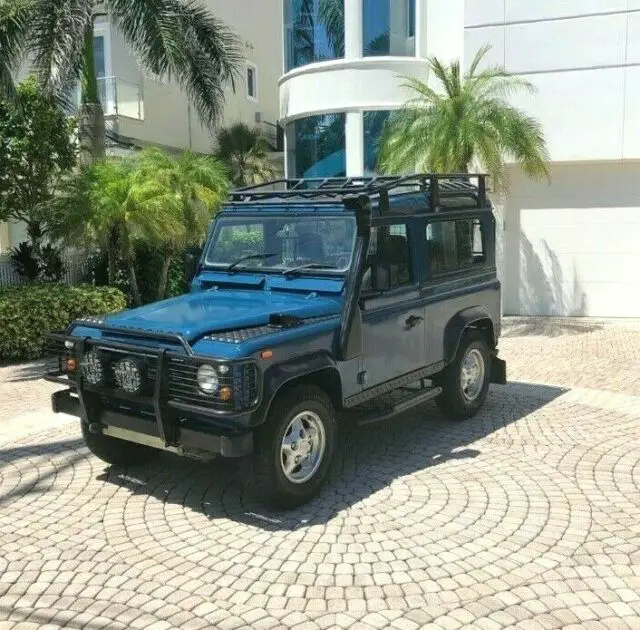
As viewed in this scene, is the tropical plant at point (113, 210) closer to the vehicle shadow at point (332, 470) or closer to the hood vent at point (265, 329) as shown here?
the vehicle shadow at point (332, 470)

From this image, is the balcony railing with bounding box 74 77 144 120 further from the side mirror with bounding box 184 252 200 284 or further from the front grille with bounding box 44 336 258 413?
the front grille with bounding box 44 336 258 413

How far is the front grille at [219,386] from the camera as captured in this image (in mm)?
4379

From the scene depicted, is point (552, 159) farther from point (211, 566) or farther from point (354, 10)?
point (211, 566)

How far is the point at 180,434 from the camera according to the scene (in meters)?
4.65

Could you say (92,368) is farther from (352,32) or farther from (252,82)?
(252,82)

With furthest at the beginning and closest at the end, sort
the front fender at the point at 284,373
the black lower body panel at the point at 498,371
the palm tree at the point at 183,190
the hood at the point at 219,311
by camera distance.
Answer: the palm tree at the point at 183,190 < the black lower body panel at the point at 498,371 < the hood at the point at 219,311 < the front fender at the point at 284,373

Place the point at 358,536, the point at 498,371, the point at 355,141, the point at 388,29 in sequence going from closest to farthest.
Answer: the point at 358,536 < the point at 498,371 < the point at 388,29 < the point at 355,141

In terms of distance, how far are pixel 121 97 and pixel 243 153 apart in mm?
4275

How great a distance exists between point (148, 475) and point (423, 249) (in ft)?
9.50

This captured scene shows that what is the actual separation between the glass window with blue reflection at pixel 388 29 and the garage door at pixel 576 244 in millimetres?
3477

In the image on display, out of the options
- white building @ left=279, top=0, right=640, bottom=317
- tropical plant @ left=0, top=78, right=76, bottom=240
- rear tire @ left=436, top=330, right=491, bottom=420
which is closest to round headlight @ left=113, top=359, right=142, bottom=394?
rear tire @ left=436, top=330, right=491, bottom=420

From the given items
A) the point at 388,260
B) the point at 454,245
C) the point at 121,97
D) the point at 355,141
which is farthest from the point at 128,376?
the point at 121,97

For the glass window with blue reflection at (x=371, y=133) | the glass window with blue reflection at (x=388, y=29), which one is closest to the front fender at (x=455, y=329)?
the glass window with blue reflection at (x=371, y=133)

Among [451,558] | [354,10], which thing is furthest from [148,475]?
[354,10]
